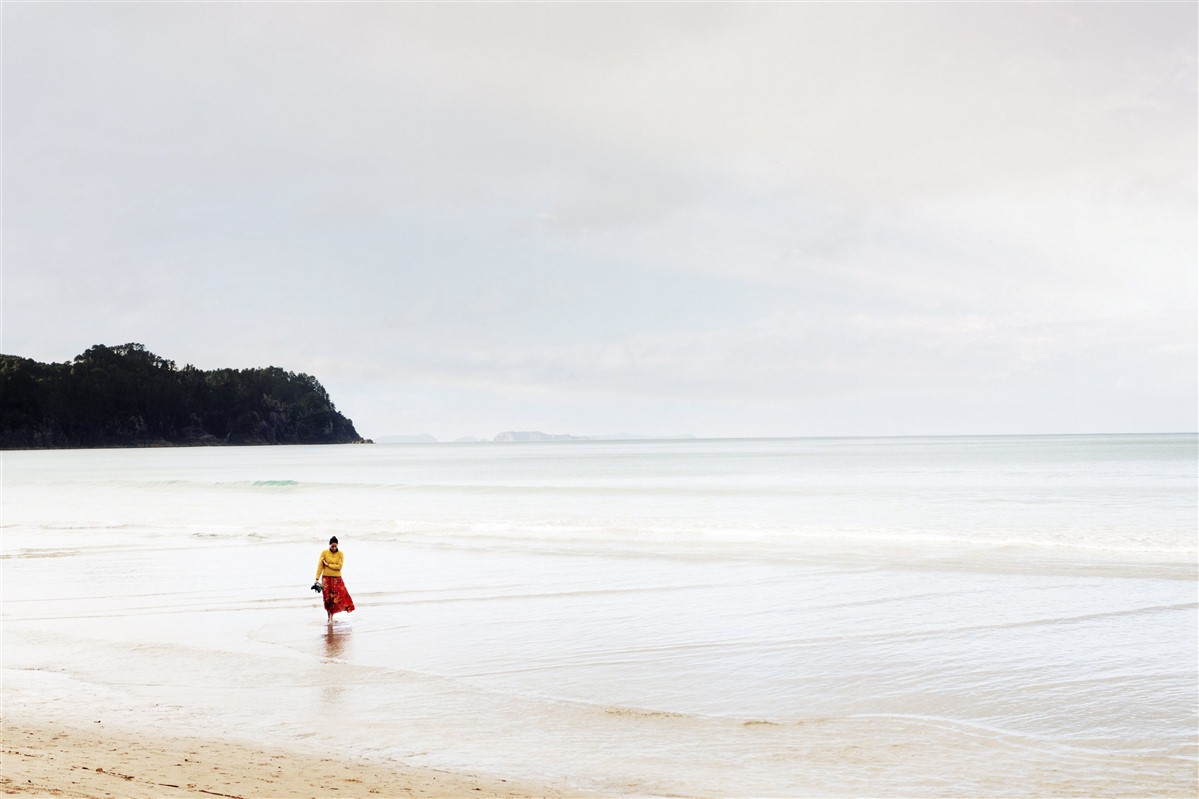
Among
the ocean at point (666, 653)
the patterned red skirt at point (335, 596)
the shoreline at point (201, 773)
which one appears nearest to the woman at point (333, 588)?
the patterned red skirt at point (335, 596)

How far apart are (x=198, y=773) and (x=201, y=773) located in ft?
0.07

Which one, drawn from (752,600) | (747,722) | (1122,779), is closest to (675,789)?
(747,722)

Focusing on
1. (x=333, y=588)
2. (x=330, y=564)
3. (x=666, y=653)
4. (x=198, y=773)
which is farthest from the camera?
(x=330, y=564)

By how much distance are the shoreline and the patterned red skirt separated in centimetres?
579

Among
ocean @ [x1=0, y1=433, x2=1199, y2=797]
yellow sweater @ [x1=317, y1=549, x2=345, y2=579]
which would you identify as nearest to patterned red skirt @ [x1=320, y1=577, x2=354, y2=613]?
yellow sweater @ [x1=317, y1=549, x2=345, y2=579]

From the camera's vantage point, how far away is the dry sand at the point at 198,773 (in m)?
5.95

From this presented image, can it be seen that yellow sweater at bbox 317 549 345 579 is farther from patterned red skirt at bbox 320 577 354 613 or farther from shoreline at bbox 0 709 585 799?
shoreline at bbox 0 709 585 799

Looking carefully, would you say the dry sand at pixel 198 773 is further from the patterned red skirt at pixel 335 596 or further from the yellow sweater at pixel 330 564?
the yellow sweater at pixel 330 564

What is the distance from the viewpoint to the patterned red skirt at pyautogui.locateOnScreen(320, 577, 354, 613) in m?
13.6

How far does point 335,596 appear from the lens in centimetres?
1367

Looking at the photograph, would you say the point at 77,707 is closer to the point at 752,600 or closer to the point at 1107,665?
the point at 752,600

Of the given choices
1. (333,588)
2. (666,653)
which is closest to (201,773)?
(666,653)

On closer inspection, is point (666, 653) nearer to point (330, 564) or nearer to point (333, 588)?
point (333, 588)

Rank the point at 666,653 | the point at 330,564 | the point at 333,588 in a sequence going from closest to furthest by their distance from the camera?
the point at 666,653 < the point at 333,588 < the point at 330,564
